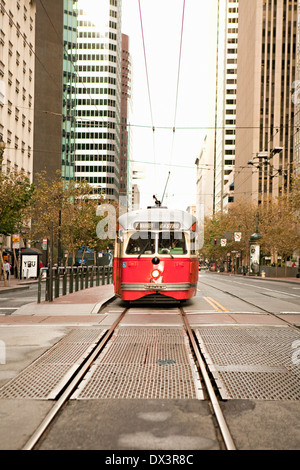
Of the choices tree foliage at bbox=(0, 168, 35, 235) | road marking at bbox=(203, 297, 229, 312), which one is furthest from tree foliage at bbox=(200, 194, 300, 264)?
road marking at bbox=(203, 297, 229, 312)

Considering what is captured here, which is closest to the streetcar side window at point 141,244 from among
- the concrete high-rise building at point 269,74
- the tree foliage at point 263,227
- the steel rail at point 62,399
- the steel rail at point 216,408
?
the steel rail at point 62,399

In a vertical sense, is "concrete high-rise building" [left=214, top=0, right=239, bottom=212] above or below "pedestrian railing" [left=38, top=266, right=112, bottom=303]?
above

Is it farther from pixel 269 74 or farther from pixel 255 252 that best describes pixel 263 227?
pixel 269 74

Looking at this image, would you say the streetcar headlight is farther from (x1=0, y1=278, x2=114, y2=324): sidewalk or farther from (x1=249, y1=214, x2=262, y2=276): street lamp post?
(x1=249, y1=214, x2=262, y2=276): street lamp post

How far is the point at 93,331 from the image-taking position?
10.5 m

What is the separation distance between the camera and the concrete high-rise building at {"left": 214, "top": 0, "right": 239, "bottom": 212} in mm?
141125

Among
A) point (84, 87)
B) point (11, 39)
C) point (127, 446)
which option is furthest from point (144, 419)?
point (84, 87)

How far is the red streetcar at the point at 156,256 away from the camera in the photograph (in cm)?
1519

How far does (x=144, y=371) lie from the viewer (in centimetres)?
682

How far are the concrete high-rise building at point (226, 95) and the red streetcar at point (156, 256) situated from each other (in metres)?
124

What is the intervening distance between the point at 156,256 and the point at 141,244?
2.05 ft

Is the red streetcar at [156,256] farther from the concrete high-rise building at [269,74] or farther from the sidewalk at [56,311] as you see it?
the concrete high-rise building at [269,74]

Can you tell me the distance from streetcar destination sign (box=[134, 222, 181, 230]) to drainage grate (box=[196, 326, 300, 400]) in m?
5.44

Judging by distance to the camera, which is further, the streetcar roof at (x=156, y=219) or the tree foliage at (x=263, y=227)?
the tree foliage at (x=263, y=227)
